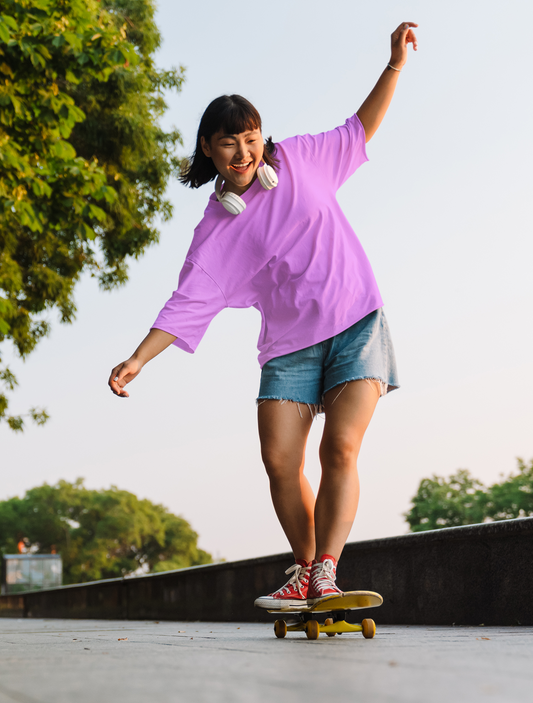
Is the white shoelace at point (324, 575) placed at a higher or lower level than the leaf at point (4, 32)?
lower

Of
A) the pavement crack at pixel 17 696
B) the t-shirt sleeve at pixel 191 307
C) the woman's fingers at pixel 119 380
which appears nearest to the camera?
the pavement crack at pixel 17 696

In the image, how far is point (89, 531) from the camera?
201ft

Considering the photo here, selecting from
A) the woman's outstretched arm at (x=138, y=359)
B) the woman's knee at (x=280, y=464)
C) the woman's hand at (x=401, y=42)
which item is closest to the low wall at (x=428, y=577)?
the woman's knee at (x=280, y=464)

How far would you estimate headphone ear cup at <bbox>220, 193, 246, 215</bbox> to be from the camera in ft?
10.6

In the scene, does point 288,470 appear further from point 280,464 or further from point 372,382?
point 372,382

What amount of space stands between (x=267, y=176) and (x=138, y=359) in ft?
3.04

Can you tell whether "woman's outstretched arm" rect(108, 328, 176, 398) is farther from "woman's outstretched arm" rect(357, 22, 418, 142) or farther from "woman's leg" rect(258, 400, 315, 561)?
"woman's outstretched arm" rect(357, 22, 418, 142)

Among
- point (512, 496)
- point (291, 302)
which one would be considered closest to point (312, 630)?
point (291, 302)

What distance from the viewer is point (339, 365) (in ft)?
10.2

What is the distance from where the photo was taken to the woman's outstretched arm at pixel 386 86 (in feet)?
11.2

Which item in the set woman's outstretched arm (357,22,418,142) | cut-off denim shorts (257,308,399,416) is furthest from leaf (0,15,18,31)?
cut-off denim shorts (257,308,399,416)

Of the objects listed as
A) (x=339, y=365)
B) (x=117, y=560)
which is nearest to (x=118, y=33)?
(x=339, y=365)

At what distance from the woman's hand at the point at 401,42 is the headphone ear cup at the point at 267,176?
783 millimetres

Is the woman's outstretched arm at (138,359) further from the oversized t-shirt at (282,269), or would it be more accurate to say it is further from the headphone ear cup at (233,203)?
the headphone ear cup at (233,203)
